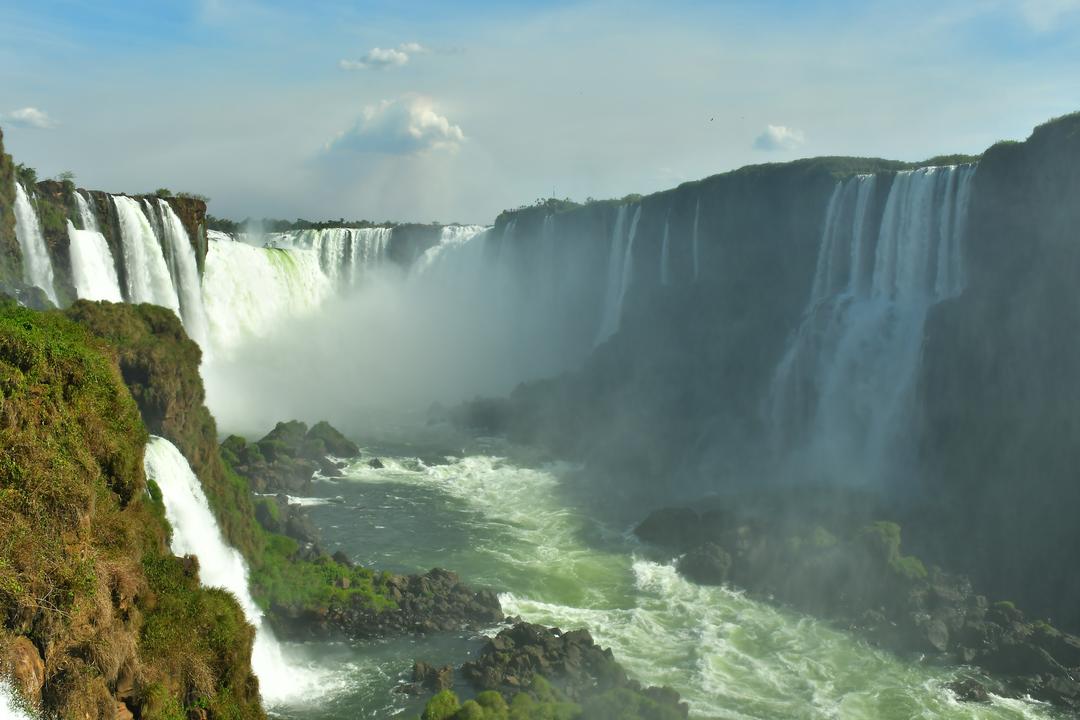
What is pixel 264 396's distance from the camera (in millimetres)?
39594

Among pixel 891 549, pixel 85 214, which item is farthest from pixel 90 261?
pixel 891 549

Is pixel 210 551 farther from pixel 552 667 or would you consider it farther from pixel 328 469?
pixel 328 469

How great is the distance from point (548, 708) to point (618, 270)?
31145 millimetres

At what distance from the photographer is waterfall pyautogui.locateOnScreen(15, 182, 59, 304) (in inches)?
1014

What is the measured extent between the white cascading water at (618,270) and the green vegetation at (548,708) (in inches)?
1138

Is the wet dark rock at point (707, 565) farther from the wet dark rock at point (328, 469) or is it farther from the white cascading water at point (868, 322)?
the wet dark rock at point (328, 469)

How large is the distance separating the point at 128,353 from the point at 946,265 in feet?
78.0

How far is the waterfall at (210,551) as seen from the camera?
1501 centimetres

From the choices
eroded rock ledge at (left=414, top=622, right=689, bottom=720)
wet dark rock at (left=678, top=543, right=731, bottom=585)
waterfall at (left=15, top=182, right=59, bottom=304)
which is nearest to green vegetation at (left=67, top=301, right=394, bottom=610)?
eroded rock ledge at (left=414, top=622, right=689, bottom=720)

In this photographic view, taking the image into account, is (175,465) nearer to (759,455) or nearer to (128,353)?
(128,353)

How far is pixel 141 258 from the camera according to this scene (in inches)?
1201

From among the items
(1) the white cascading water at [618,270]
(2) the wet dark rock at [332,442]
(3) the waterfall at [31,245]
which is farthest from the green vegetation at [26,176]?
(1) the white cascading water at [618,270]

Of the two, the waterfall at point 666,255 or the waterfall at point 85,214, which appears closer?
the waterfall at point 85,214

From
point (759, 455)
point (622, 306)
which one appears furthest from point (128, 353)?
point (622, 306)
